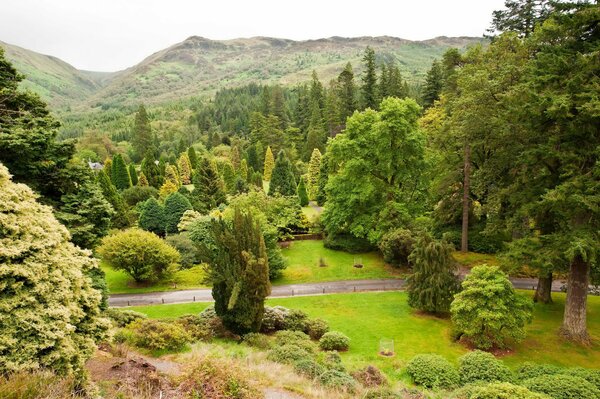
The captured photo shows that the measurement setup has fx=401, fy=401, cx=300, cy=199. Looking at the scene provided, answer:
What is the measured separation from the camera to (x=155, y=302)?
2700cm

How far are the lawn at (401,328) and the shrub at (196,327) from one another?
5.31m

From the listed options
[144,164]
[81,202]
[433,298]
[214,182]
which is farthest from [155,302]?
[144,164]

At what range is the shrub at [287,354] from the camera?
15098 millimetres

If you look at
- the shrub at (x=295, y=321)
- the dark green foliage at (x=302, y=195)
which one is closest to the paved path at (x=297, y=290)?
the shrub at (x=295, y=321)

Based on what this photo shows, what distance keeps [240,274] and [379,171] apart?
1933 cm

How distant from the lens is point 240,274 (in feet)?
56.3

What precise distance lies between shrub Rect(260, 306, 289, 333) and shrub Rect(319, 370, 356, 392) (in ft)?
21.8

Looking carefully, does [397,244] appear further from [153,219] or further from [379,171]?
[153,219]

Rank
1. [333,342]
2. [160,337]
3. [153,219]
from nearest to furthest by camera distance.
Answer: [160,337] → [333,342] → [153,219]

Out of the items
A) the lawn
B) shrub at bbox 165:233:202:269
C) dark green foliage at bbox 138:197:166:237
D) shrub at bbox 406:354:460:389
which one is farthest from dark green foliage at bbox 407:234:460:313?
dark green foliage at bbox 138:197:166:237

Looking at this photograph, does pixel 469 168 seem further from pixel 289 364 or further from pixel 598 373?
pixel 289 364

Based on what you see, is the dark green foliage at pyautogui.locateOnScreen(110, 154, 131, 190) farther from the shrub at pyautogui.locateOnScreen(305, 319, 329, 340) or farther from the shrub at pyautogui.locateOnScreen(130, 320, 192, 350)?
the shrub at pyautogui.locateOnScreen(305, 319, 329, 340)

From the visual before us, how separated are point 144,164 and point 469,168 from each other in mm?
47050

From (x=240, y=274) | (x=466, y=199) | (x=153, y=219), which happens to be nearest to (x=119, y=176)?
(x=153, y=219)
